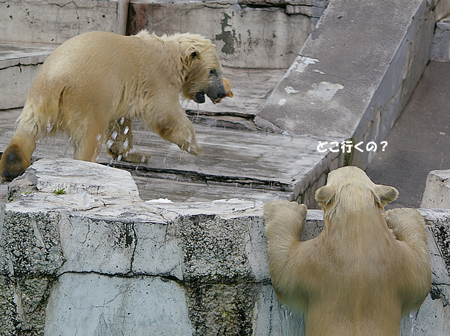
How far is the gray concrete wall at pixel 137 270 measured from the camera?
2510mm

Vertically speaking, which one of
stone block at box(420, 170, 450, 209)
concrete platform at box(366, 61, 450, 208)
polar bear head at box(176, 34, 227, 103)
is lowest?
concrete platform at box(366, 61, 450, 208)

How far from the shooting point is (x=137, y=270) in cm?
256

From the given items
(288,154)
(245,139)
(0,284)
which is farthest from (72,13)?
(0,284)

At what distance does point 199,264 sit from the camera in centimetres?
258

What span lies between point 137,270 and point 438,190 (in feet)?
6.07

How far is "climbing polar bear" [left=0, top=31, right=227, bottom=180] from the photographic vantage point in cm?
427

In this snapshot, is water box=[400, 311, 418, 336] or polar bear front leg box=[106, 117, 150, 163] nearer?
water box=[400, 311, 418, 336]

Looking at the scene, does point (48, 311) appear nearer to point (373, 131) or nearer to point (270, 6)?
point (373, 131)

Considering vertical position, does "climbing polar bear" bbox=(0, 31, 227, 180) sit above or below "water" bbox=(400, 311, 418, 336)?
above

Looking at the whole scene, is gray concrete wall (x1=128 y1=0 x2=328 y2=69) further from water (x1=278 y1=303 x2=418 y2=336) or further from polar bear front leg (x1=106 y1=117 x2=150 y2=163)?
water (x1=278 y1=303 x2=418 y2=336)

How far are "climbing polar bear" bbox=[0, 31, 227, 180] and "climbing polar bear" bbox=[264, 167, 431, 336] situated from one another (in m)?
2.25

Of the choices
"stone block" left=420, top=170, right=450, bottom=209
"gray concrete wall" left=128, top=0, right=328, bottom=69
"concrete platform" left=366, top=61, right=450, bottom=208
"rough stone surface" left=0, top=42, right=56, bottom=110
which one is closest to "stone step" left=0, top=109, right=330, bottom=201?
"rough stone surface" left=0, top=42, right=56, bottom=110

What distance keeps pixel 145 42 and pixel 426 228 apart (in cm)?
298

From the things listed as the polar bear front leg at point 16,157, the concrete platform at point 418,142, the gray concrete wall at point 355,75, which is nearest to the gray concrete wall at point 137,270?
the polar bear front leg at point 16,157
